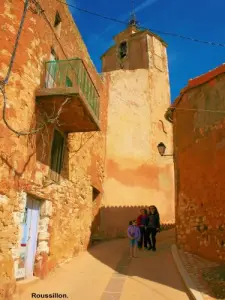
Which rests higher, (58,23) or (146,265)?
(58,23)

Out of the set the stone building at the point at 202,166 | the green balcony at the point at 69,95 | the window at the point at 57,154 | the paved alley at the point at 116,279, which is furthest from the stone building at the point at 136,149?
the green balcony at the point at 69,95

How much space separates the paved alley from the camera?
6.54 m

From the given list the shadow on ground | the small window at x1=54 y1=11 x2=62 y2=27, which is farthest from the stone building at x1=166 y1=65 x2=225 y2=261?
the small window at x1=54 y1=11 x2=62 y2=27

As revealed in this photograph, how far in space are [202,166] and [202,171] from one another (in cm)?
16

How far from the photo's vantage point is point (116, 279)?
7625 millimetres

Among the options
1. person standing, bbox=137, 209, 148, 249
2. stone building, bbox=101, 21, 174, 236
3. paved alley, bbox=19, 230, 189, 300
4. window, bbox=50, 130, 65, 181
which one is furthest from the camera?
stone building, bbox=101, 21, 174, 236

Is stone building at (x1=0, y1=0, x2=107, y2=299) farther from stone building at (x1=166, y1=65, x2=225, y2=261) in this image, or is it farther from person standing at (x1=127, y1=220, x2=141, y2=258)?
stone building at (x1=166, y1=65, x2=225, y2=261)

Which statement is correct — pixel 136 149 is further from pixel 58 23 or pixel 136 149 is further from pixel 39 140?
pixel 39 140

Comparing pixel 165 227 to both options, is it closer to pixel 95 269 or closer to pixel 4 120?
pixel 95 269

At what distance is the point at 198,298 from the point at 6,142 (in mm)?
5227

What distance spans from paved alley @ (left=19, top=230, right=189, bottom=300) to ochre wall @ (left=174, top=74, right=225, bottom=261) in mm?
1145

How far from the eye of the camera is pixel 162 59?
2392cm

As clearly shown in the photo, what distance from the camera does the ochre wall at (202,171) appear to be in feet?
27.6

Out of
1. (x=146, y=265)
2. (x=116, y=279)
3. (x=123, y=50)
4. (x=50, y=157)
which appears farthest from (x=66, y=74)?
(x=123, y=50)
